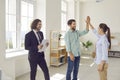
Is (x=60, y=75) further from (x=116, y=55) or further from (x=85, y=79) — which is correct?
(x=116, y=55)

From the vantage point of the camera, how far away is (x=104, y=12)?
948 cm

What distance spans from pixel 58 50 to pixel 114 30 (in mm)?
4092

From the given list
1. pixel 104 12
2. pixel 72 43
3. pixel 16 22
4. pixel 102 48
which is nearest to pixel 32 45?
pixel 72 43

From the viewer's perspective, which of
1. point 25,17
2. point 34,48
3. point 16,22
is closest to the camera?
point 34,48

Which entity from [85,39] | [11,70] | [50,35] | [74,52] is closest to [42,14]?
[50,35]

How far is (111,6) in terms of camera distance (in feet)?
30.6

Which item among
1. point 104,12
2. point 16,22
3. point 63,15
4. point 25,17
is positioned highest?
point 104,12

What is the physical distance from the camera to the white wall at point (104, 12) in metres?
9.23

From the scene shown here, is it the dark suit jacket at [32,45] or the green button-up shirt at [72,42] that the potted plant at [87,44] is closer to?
the green button-up shirt at [72,42]

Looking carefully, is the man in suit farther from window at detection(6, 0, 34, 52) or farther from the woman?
window at detection(6, 0, 34, 52)

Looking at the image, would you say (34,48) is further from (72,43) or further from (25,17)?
(25,17)

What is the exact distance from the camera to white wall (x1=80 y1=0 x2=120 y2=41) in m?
9.23

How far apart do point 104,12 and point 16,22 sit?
223 inches

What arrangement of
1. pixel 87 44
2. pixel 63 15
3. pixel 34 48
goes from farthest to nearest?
pixel 87 44 < pixel 63 15 < pixel 34 48
